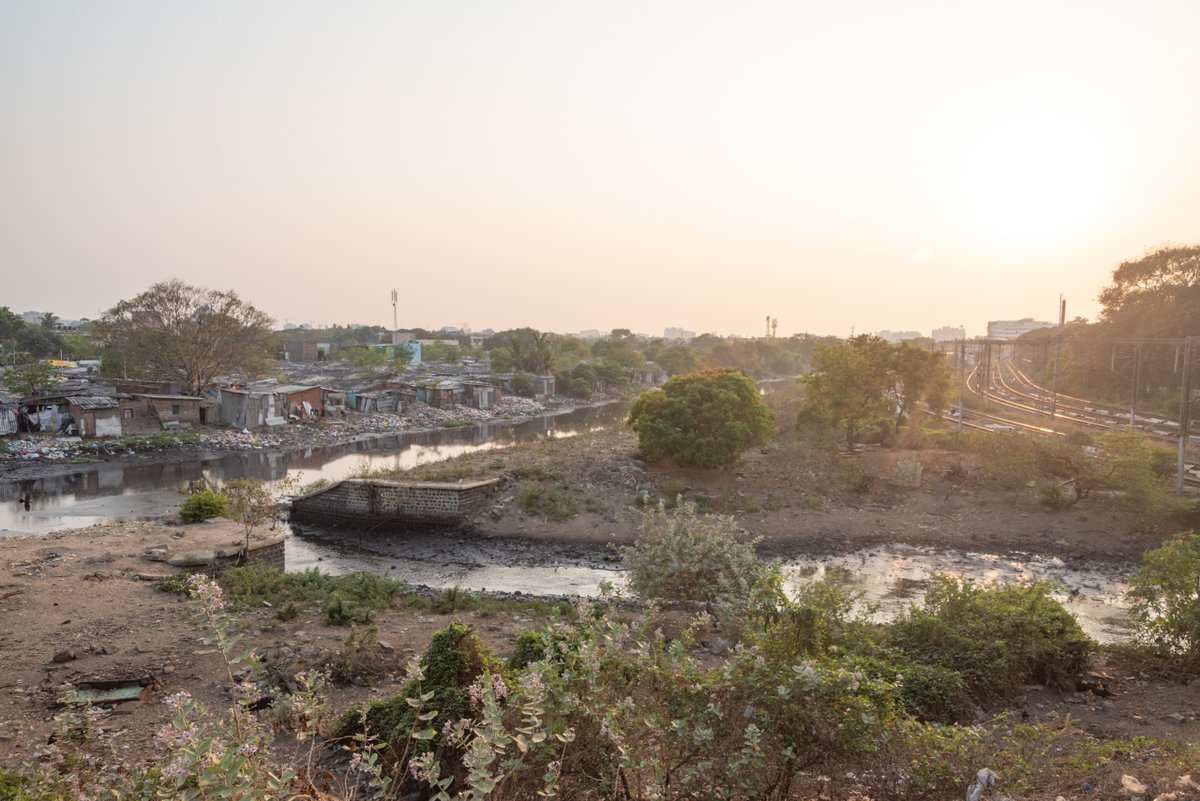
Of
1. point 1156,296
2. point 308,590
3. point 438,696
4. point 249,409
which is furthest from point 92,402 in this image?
point 1156,296

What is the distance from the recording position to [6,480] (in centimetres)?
2366

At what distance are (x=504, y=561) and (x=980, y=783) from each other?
44.0ft

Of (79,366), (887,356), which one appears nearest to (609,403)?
(887,356)

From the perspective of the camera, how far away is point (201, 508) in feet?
52.8

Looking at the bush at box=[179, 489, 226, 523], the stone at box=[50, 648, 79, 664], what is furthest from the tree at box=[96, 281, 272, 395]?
the stone at box=[50, 648, 79, 664]

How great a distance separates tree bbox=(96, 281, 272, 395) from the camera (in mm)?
36656

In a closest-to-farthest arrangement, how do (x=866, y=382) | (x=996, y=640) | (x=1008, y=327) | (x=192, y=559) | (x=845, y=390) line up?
1. (x=996, y=640)
2. (x=192, y=559)
3. (x=845, y=390)
4. (x=866, y=382)
5. (x=1008, y=327)

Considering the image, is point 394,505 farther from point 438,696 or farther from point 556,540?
point 438,696

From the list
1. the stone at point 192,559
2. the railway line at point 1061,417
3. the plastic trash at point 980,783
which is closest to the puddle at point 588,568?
the stone at point 192,559

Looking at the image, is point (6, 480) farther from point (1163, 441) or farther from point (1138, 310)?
point (1138, 310)

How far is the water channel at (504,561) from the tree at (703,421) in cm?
554

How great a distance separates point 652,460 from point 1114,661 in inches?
599

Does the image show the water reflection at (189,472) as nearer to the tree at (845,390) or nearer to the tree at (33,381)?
the tree at (33,381)

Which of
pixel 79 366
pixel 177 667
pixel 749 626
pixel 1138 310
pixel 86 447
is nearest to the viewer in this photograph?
pixel 749 626
